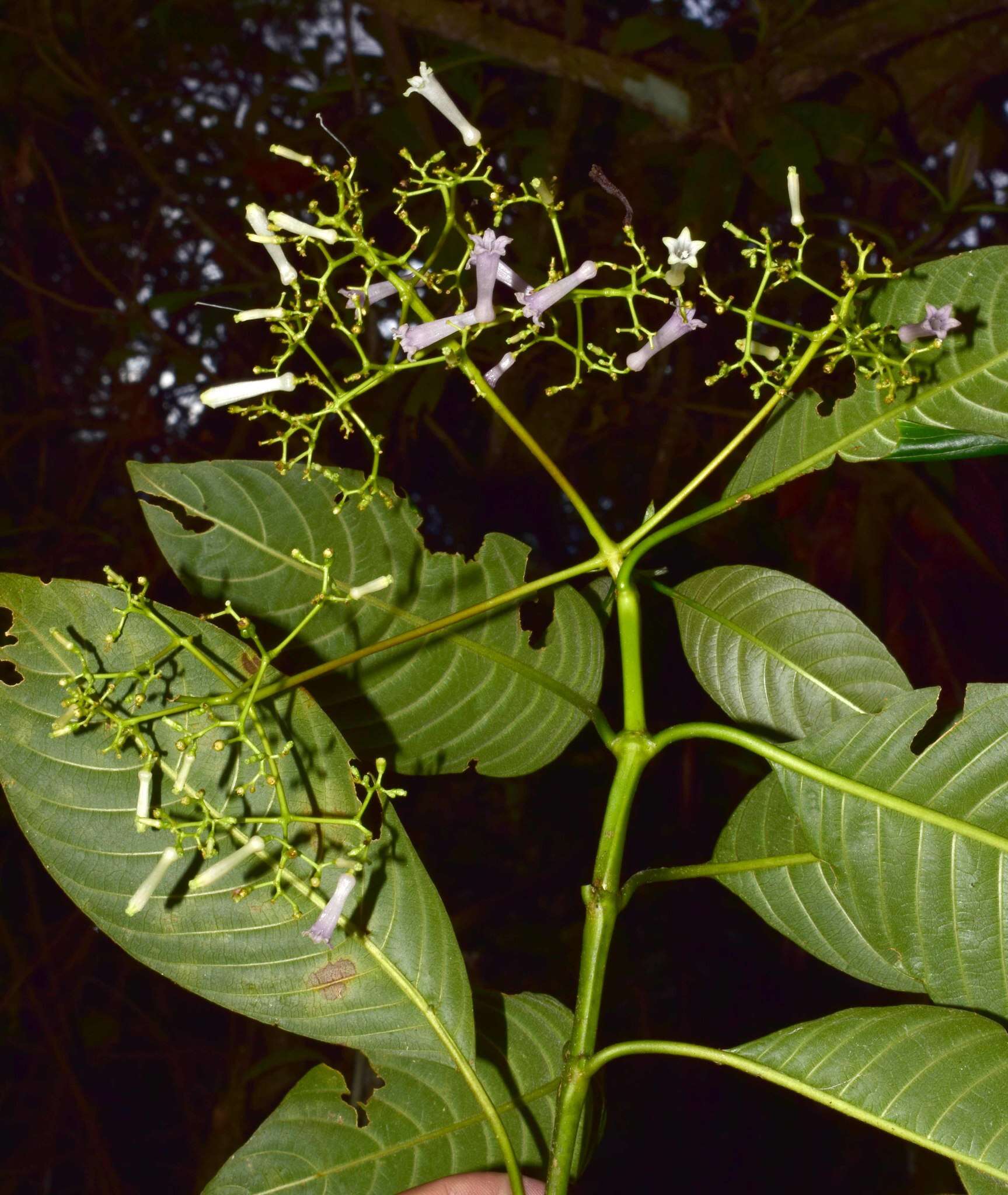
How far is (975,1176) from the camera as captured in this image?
0.78 meters

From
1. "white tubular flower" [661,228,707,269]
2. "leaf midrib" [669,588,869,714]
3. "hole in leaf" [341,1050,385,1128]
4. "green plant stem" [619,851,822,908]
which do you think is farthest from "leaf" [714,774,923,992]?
"hole in leaf" [341,1050,385,1128]

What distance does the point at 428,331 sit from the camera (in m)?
0.76

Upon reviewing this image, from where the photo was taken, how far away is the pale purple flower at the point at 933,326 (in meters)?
0.79

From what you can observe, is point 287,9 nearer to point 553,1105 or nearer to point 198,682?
point 198,682

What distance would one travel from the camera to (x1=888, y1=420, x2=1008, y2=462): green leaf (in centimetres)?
84

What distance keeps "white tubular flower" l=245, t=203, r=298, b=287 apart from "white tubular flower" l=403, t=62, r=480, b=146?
0.55 feet

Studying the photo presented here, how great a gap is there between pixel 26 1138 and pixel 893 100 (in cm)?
332

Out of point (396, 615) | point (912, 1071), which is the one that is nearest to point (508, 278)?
point (396, 615)

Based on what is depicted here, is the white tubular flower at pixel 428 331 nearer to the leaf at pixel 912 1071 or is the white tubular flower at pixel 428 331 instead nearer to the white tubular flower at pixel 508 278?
the white tubular flower at pixel 508 278

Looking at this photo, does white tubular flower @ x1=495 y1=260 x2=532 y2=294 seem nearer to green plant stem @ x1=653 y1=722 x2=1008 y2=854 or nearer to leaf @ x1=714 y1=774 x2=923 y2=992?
green plant stem @ x1=653 y1=722 x2=1008 y2=854

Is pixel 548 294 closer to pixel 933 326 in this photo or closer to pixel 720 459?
pixel 720 459

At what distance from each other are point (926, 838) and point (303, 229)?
2.29 ft

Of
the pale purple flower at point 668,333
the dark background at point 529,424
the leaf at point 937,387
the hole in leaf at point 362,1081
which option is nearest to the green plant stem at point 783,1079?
the leaf at point 937,387

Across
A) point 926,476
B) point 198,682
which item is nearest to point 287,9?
point 926,476
